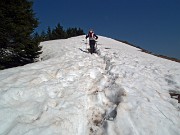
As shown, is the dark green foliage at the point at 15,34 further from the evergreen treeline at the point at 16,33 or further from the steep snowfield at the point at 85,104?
the steep snowfield at the point at 85,104

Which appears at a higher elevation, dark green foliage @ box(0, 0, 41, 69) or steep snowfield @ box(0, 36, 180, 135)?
dark green foliage @ box(0, 0, 41, 69)

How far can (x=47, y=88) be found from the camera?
8.09m

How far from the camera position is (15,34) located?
44.7ft

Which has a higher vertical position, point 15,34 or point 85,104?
point 15,34

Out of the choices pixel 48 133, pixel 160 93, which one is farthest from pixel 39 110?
pixel 160 93

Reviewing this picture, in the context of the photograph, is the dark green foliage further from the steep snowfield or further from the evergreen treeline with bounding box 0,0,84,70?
the steep snowfield

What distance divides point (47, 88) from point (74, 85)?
1271mm

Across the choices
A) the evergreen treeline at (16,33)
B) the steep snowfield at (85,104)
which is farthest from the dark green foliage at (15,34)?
the steep snowfield at (85,104)

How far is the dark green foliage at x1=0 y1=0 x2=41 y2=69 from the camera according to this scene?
43.1 ft

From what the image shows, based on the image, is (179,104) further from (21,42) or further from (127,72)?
(21,42)

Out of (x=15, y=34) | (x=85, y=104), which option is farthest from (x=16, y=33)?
(x=85, y=104)

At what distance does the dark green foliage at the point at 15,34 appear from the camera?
43.1 ft

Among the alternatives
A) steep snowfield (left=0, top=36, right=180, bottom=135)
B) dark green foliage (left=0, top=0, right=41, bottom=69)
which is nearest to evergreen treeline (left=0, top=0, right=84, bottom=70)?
dark green foliage (left=0, top=0, right=41, bottom=69)

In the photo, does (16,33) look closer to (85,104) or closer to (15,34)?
(15,34)
